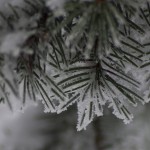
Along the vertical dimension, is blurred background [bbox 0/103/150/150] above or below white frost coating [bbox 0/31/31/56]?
below

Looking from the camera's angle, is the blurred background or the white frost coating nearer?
the white frost coating

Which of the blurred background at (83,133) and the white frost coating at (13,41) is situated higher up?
the white frost coating at (13,41)

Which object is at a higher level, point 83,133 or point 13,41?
point 13,41

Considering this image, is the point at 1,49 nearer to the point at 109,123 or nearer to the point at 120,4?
the point at 120,4

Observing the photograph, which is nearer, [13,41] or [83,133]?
[13,41]

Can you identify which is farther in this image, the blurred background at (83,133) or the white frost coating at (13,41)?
the blurred background at (83,133)

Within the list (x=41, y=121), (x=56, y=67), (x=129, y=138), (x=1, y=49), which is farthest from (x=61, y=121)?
(x=1, y=49)

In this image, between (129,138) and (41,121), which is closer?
(129,138)

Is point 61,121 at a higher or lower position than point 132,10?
lower
